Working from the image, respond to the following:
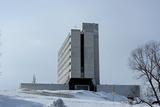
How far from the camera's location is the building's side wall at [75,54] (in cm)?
10369

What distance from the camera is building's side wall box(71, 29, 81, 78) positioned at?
104 meters

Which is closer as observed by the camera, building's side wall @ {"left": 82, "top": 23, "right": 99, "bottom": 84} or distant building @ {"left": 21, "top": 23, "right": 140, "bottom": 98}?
distant building @ {"left": 21, "top": 23, "right": 140, "bottom": 98}

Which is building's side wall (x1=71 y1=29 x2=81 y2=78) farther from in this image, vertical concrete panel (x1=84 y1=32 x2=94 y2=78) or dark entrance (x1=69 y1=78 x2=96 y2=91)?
vertical concrete panel (x1=84 y1=32 x2=94 y2=78)

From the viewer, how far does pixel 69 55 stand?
107m

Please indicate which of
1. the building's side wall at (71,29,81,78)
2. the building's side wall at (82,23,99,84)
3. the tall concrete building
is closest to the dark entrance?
the tall concrete building

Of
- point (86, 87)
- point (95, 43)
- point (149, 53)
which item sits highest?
point (95, 43)

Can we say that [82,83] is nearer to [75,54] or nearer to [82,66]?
[82,66]

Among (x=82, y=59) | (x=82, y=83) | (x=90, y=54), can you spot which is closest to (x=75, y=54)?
(x=82, y=59)

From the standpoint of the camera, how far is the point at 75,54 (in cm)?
10400

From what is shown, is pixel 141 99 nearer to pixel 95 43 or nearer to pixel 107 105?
pixel 107 105

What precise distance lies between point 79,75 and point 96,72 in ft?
23.7

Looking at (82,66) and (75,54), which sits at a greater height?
(75,54)

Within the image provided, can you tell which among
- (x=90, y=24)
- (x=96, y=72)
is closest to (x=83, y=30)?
(x=90, y=24)

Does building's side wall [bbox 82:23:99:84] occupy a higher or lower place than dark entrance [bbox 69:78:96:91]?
higher
